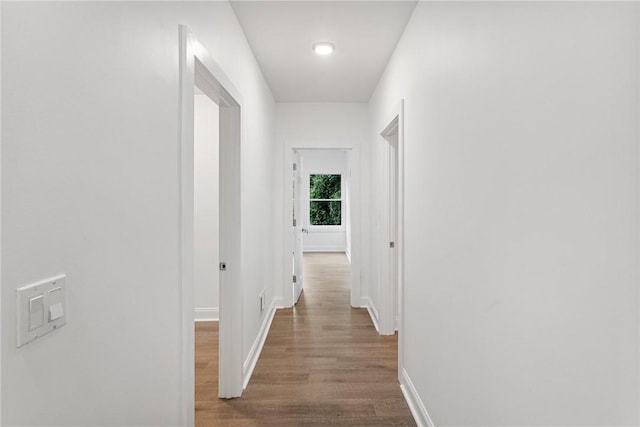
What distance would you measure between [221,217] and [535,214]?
1888mm

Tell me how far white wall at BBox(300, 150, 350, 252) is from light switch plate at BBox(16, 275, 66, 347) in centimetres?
835

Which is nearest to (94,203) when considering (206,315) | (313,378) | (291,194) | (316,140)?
(313,378)

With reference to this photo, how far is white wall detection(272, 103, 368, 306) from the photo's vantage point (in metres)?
4.47

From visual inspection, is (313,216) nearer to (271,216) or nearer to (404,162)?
(271,216)

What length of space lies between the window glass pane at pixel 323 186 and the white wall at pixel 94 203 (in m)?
7.97

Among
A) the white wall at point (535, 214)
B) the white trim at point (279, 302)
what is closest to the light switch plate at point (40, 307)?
the white wall at point (535, 214)

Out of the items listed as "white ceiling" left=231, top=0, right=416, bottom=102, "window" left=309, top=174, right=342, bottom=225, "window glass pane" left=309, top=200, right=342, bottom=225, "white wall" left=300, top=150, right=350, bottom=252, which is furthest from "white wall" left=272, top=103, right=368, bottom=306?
"window glass pane" left=309, top=200, right=342, bottom=225

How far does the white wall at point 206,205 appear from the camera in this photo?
4090 mm

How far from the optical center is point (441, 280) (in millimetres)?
1846

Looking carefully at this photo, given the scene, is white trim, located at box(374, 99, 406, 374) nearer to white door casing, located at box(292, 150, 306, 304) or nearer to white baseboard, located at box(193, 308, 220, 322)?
white door casing, located at box(292, 150, 306, 304)

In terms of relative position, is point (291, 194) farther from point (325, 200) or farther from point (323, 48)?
point (325, 200)

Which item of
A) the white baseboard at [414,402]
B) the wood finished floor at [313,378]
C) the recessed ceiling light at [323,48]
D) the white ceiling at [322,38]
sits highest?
the white ceiling at [322,38]

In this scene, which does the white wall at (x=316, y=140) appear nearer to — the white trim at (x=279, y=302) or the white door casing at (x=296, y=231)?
the white trim at (x=279, y=302)

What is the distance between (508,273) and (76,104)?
1.29 meters
